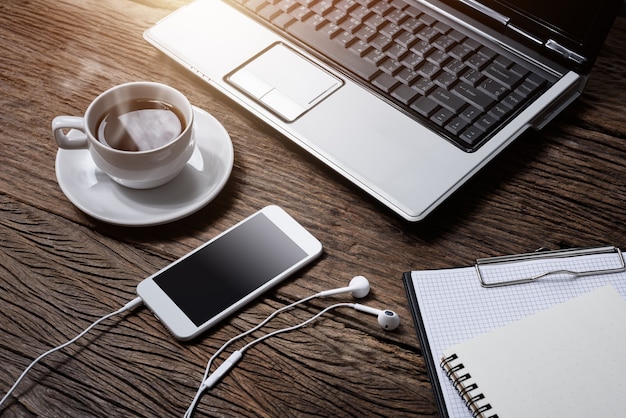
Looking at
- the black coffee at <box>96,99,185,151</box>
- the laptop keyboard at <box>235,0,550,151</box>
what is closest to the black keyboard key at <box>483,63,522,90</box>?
→ the laptop keyboard at <box>235,0,550,151</box>

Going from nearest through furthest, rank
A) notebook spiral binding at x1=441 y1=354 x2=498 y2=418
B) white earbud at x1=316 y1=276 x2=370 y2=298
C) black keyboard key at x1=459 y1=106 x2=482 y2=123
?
notebook spiral binding at x1=441 y1=354 x2=498 y2=418
white earbud at x1=316 y1=276 x2=370 y2=298
black keyboard key at x1=459 y1=106 x2=482 y2=123

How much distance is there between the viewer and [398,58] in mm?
916

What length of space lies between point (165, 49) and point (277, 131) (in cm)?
22

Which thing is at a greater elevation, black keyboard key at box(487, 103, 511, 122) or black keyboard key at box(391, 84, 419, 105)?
black keyboard key at box(487, 103, 511, 122)

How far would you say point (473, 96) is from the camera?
87 centimetres

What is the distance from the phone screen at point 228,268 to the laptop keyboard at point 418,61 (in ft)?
0.83

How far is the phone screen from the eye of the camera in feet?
2.41

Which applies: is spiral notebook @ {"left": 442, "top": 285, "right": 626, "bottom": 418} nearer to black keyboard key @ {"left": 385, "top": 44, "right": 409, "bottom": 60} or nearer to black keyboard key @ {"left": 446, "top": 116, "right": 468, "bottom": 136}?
black keyboard key @ {"left": 446, "top": 116, "right": 468, "bottom": 136}

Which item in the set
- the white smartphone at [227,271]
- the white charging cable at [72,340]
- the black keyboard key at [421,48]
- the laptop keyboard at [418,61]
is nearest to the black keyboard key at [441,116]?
the laptop keyboard at [418,61]

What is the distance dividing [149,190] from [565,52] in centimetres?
56

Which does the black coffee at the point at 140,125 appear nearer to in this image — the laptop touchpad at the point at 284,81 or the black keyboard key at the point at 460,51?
the laptop touchpad at the point at 284,81

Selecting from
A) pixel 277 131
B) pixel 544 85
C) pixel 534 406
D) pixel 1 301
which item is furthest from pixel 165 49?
pixel 534 406

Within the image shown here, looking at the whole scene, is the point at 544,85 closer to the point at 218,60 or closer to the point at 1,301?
the point at 218,60

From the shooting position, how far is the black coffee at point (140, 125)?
800 mm
